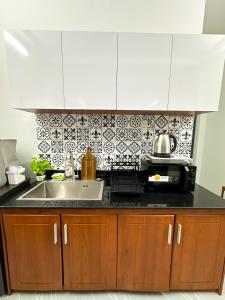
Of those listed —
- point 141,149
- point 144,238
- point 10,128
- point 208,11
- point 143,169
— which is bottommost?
point 144,238

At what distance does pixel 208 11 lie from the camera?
205cm

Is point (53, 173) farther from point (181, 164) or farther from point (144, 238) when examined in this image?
point (181, 164)

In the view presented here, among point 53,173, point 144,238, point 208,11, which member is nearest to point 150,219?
point 144,238

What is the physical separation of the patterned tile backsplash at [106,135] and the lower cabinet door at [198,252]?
30.6 inches

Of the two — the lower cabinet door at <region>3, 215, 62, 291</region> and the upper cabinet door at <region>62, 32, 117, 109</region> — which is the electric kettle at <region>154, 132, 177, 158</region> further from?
the lower cabinet door at <region>3, 215, 62, 291</region>

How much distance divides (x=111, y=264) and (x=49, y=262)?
0.48 m

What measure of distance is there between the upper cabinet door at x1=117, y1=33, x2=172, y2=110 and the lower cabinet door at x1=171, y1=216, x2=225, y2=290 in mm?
954

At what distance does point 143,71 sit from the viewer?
1290 millimetres

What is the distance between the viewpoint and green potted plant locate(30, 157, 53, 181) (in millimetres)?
1625

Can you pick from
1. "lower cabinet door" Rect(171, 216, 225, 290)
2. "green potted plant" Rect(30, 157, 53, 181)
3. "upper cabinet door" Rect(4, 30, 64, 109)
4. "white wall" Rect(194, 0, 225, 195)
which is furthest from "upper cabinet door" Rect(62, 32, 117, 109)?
"white wall" Rect(194, 0, 225, 195)

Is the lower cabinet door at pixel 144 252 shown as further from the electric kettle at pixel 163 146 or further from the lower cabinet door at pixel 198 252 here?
the electric kettle at pixel 163 146

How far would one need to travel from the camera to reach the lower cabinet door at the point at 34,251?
116 centimetres

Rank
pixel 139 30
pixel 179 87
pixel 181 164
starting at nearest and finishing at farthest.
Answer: pixel 179 87 < pixel 181 164 < pixel 139 30

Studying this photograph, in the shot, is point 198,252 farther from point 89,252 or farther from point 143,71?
point 143,71
